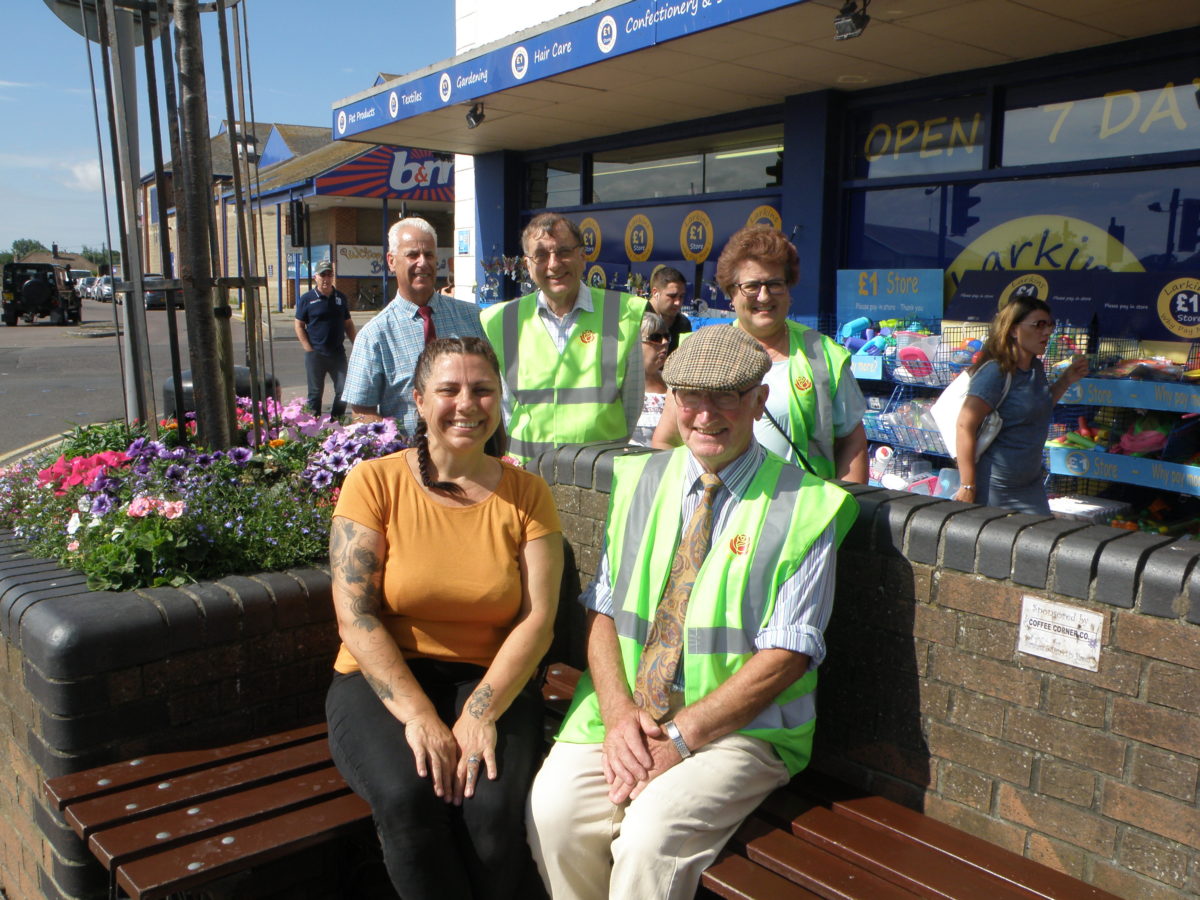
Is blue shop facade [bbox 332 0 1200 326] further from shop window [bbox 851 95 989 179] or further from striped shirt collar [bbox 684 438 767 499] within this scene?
striped shirt collar [bbox 684 438 767 499]

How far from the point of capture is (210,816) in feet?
8.09

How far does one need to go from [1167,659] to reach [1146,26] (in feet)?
15.8

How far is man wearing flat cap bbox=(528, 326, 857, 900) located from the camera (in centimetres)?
232

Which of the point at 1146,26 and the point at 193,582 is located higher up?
the point at 1146,26

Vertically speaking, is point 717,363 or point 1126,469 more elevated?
point 717,363

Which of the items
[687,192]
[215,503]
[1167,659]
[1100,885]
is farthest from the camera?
[687,192]

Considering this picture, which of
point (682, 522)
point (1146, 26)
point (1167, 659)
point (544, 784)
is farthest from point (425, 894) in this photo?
point (1146, 26)

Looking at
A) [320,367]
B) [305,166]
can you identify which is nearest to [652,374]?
[320,367]

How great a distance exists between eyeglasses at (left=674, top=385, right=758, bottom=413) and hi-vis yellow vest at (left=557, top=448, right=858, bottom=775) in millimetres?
188

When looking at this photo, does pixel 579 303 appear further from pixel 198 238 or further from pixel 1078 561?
pixel 1078 561

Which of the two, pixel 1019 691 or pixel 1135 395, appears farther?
pixel 1135 395

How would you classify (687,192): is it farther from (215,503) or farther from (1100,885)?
(1100,885)

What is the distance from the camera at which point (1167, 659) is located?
6.90ft

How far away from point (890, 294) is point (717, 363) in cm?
520
